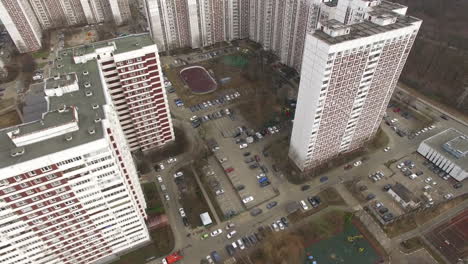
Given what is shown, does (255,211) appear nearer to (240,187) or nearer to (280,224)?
(280,224)

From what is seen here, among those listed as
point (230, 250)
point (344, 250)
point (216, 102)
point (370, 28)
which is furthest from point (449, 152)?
point (216, 102)

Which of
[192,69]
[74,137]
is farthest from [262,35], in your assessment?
[74,137]

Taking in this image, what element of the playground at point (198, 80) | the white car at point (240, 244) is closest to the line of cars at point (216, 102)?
the playground at point (198, 80)

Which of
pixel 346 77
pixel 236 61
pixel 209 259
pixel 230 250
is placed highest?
pixel 346 77

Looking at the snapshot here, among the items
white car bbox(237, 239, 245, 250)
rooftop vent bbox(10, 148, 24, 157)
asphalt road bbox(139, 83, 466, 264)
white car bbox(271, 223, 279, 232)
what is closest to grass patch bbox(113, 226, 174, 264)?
asphalt road bbox(139, 83, 466, 264)

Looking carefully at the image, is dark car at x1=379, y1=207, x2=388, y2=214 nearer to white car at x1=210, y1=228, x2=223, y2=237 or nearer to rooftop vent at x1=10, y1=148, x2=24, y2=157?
white car at x1=210, y1=228, x2=223, y2=237

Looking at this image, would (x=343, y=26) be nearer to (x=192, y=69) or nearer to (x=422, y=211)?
(x=422, y=211)
